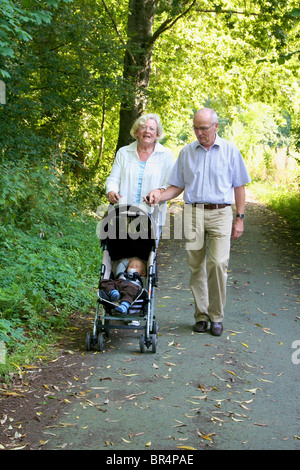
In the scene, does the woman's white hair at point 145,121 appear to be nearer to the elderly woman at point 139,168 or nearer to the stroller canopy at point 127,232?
the elderly woman at point 139,168

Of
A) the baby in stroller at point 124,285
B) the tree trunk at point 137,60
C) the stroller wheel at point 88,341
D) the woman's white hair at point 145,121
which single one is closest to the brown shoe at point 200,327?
the baby in stroller at point 124,285

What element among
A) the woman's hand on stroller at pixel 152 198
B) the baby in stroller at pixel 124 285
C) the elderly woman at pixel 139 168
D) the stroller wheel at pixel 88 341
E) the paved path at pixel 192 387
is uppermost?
the elderly woman at pixel 139 168

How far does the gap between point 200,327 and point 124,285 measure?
4.05ft

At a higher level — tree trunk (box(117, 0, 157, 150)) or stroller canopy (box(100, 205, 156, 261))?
tree trunk (box(117, 0, 157, 150))

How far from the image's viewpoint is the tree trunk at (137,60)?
41.0 feet

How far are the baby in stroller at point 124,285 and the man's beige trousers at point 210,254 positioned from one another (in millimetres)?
668

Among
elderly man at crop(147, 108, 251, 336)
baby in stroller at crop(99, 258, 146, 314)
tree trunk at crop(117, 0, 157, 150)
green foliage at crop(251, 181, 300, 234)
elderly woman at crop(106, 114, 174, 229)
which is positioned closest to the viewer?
baby in stroller at crop(99, 258, 146, 314)

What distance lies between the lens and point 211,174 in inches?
241

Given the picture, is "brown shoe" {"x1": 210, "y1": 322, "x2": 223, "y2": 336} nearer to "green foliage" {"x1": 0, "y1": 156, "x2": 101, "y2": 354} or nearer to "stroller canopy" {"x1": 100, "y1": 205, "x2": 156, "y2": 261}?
"stroller canopy" {"x1": 100, "y1": 205, "x2": 156, "y2": 261}

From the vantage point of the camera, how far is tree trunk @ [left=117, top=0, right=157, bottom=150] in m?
12.5

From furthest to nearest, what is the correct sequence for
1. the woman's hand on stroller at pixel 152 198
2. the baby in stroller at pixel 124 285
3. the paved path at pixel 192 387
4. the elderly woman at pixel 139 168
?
the elderly woman at pixel 139 168 < the woman's hand on stroller at pixel 152 198 < the baby in stroller at pixel 124 285 < the paved path at pixel 192 387

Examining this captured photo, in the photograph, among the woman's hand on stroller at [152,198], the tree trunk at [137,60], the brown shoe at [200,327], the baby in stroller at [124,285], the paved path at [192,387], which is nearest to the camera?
the paved path at [192,387]

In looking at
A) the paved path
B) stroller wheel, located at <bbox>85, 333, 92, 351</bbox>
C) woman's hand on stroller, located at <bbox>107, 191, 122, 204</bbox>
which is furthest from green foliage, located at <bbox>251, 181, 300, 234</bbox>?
stroller wheel, located at <bbox>85, 333, 92, 351</bbox>

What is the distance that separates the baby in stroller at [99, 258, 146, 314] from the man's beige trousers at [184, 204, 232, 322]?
668 millimetres
